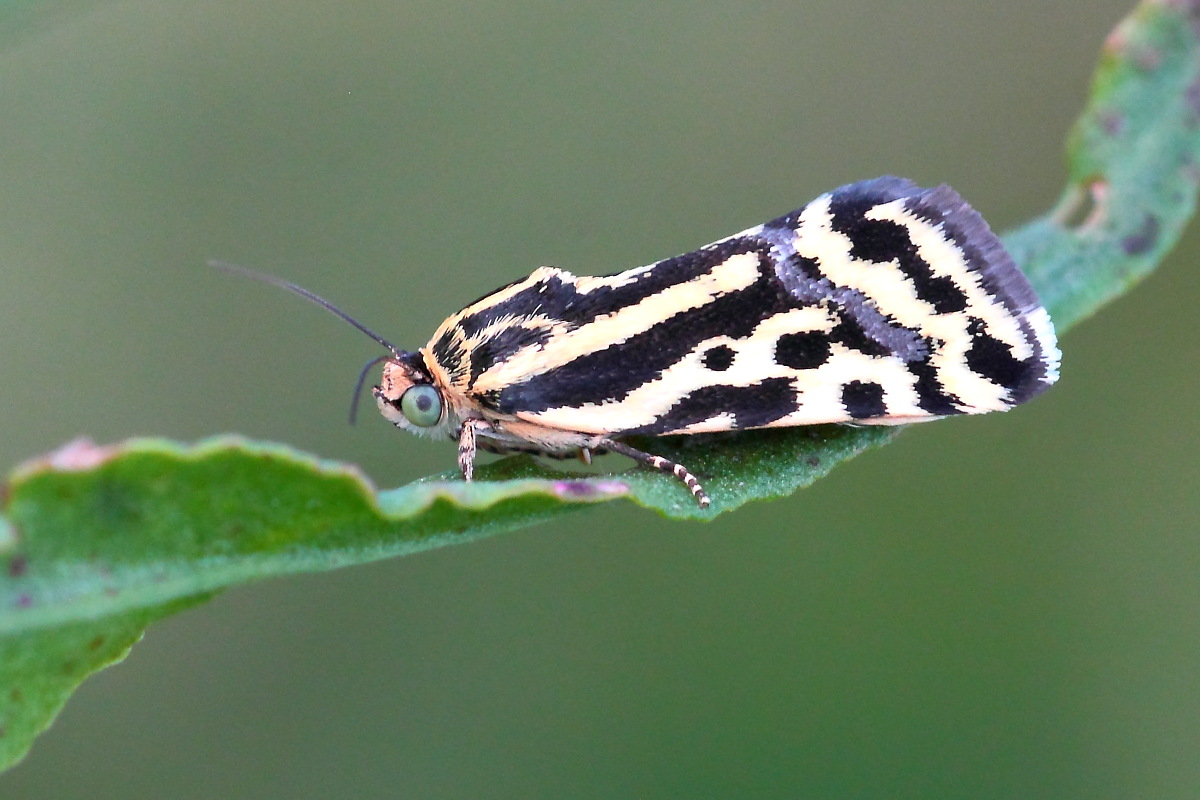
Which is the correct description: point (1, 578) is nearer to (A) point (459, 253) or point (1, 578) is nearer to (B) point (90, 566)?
(B) point (90, 566)

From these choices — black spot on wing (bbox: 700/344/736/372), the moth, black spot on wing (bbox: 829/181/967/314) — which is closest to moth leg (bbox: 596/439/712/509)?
the moth

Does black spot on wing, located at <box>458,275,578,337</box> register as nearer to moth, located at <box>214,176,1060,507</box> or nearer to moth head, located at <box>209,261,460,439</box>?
moth, located at <box>214,176,1060,507</box>

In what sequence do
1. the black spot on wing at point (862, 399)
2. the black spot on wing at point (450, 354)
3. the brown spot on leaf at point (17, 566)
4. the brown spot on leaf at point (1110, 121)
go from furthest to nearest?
the black spot on wing at point (450, 354), the brown spot on leaf at point (1110, 121), the black spot on wing at point (862, 399), the brown spot on leaf at point (17, 566)

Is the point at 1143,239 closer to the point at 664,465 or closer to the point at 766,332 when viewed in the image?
the point at 766,332

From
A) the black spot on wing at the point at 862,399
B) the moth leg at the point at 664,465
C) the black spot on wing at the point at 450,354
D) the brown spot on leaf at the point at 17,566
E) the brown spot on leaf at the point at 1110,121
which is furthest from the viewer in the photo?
the black spot on wing at the point at 450,354

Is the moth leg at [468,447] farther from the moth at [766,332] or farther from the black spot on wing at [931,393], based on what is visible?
the black spot on wing at [931,393]

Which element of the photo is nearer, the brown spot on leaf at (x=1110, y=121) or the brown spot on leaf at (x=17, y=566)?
the brown spot on leaf at (x=17, y=566)

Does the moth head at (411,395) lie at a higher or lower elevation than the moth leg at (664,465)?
higher

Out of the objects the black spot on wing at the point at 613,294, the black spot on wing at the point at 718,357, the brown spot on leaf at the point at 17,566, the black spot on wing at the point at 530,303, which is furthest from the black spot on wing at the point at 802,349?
the brown spot on leaf at the point at 17,566

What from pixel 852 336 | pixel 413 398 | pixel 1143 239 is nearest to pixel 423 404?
pixel 413 398
